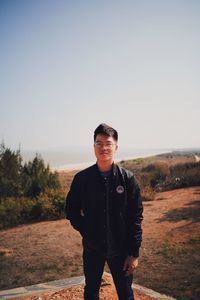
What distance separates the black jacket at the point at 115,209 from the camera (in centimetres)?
298

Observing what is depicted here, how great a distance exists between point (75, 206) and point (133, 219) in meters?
0.61

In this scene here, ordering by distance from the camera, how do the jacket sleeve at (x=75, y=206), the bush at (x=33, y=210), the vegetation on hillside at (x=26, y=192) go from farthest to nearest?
the vegetation on hillside at (x=26, y=192) → the bush at (x=33, y=210) → the jacket sleeve at (x=75, y=206)

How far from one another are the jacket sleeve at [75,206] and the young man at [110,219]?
0.08 meters

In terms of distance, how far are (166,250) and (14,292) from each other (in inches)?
170

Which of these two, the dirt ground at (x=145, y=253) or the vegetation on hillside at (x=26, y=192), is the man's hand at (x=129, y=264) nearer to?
the dirt ground at (x=145, y=253)

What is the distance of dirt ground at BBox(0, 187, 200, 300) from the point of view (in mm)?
5996

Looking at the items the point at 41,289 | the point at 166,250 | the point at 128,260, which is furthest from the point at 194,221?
the point at 128,260

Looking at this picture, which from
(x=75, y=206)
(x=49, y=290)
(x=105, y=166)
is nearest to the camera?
(x=105, y=166)

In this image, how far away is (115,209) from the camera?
2.99 m

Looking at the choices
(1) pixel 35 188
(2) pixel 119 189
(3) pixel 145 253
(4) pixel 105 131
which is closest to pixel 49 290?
(2) pixel 119 189

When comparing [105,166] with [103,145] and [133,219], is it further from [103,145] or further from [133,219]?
[133,219]

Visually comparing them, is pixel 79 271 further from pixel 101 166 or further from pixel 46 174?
pixel 46 174

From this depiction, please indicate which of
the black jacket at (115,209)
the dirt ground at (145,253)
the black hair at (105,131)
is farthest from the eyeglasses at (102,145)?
the dirt ground at (145,253)

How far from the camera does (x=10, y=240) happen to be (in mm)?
9648
